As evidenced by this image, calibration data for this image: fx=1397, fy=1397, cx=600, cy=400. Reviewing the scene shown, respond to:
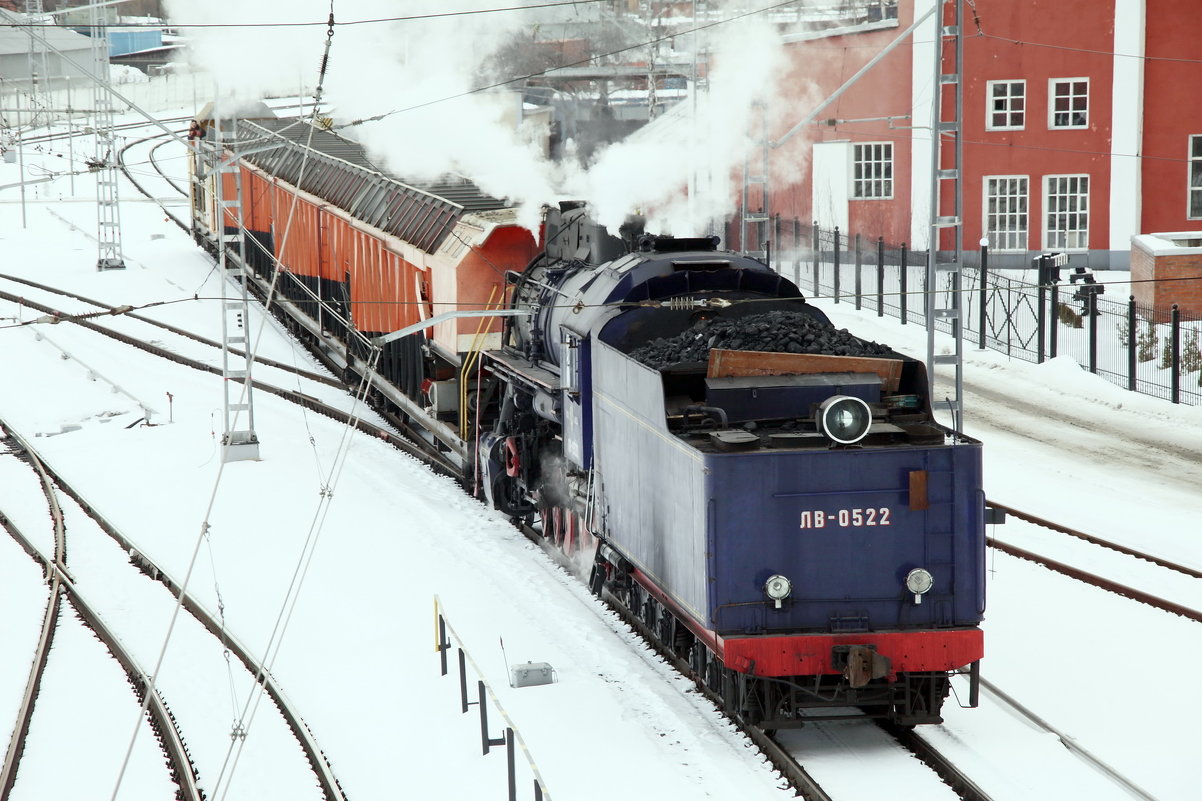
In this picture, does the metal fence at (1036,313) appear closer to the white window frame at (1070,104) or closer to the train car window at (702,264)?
the white window frame at (1070,104)

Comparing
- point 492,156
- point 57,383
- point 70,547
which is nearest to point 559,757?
point 70,547

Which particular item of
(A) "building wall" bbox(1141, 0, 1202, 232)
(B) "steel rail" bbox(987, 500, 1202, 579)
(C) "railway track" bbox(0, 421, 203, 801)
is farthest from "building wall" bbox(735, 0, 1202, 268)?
(C) "railway track" bbox(0, 421, 203, 801)

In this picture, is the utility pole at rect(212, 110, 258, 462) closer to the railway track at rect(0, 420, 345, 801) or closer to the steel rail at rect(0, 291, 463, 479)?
the steel rail at rect(0, 291, 463, 479)

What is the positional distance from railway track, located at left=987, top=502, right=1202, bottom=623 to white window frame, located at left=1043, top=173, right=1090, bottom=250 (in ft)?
63.2

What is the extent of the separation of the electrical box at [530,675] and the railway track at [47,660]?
107 inches

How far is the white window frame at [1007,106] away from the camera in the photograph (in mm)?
35375

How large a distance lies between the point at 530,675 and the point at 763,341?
354 cm

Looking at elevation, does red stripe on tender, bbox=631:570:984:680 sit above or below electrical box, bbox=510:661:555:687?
above

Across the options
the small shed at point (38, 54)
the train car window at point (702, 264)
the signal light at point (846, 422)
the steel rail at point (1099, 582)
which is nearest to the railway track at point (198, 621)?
the signal light at point (846, 422)

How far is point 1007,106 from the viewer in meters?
35.6

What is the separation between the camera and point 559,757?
10.5m

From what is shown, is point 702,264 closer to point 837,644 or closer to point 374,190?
point 837,644

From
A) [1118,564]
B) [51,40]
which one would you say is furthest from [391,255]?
[51,40]

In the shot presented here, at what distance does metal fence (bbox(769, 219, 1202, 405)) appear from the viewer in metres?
24.8
